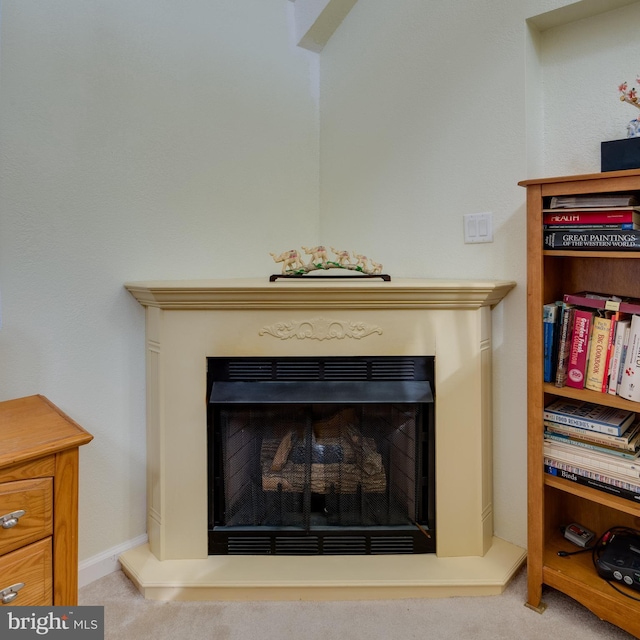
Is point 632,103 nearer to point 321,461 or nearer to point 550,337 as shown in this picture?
point 550,337

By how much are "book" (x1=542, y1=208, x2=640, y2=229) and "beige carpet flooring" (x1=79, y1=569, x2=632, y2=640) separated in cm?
123

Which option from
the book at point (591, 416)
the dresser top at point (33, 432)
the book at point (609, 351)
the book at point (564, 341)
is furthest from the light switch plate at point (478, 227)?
the dresser top at point (33, 432)

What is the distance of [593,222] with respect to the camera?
4.69 feet

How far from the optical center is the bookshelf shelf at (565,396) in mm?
1404

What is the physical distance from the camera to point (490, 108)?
1.83m

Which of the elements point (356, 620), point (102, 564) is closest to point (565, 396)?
point (356, 620)

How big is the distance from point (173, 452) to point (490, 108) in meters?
1.74

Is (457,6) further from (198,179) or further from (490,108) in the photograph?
(198,179)

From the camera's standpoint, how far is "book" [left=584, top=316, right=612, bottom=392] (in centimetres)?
145

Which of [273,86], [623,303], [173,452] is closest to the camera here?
[623,303]

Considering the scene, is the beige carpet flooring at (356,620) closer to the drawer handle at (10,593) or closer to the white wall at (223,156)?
the white wall at (223,156)

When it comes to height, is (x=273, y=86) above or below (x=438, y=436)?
above

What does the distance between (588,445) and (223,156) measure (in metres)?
1.77

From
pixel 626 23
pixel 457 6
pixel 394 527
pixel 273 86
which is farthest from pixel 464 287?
pixel 273 86
